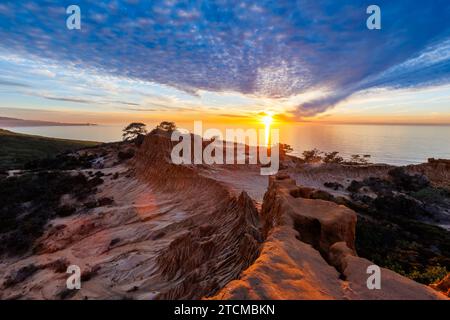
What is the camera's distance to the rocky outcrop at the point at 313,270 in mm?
4004

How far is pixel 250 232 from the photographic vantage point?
27.2 ft

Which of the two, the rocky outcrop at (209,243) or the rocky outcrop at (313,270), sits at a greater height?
the rocky outcrop at (313,270)

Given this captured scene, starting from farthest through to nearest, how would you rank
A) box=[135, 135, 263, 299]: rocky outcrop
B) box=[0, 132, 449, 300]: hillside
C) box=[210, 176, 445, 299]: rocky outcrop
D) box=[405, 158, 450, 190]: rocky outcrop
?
box=[405, 158, 450, 190]: rocky outcrop → box=[135, 135, 263, 299]: rocky outcrop → box=[0, 132, 449, 300]: hillside → box=[210, 176, 445, 299]: rocky outcrop

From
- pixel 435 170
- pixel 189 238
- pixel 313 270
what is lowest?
pixel 189 238

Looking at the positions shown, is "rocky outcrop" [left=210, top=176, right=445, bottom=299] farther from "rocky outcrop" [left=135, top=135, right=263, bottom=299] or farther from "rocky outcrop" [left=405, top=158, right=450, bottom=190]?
"rocky outcrop" [left=405, top=158, right=450, bottom=190]

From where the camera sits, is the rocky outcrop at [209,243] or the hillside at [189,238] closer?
the hillside at [189,238]

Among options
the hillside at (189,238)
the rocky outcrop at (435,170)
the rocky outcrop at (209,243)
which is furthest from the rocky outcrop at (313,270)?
the rocky outcrop at (435,170)

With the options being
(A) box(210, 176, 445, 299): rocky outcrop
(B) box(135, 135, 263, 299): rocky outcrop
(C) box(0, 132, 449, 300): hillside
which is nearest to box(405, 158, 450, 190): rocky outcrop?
(C) box(0, 132, 449, 300): hillside

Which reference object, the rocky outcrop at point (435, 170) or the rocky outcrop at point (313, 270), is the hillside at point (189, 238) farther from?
the rocky outcrop at point (435, 170)

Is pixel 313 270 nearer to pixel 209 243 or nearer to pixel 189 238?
pixel 209 243

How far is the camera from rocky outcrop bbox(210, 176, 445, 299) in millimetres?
4004

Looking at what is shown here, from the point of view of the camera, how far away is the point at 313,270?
4.99 m

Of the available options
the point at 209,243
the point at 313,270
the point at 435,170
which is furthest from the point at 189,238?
the point at 435,170
